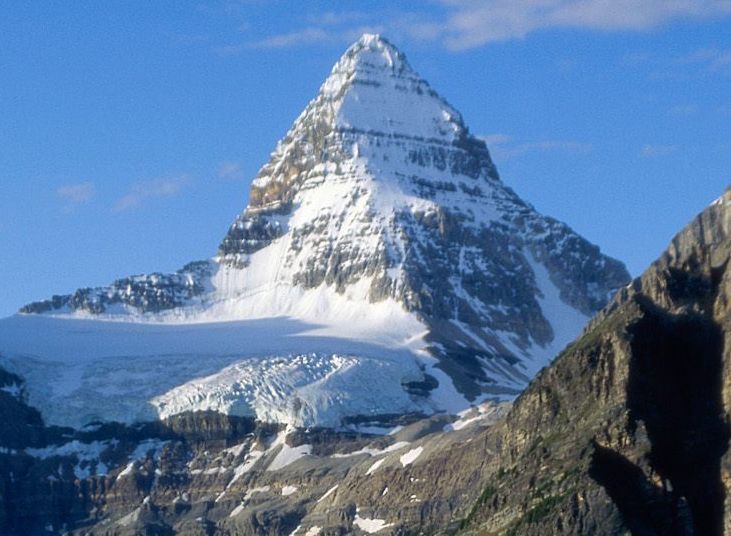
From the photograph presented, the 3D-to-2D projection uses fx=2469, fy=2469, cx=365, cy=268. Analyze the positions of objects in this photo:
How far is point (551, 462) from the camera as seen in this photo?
99.4 m

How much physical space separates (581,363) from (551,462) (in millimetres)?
4434

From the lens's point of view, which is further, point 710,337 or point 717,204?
point 717,204

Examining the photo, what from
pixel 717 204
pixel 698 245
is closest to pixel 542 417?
pixel 698 245

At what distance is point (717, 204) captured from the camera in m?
130

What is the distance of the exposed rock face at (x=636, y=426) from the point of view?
93.4 metres

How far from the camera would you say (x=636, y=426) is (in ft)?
312

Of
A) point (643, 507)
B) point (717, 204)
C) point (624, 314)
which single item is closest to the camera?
point (643, 507)

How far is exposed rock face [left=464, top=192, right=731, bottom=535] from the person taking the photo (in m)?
93.4

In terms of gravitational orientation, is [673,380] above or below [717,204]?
below

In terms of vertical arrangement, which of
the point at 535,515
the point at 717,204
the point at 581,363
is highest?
the point at 717,204

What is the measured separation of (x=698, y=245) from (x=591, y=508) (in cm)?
1542

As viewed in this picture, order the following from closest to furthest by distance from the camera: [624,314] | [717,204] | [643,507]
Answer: [643,507], [624,314], [717,204]

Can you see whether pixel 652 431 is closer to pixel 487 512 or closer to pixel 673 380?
pixel 673 380

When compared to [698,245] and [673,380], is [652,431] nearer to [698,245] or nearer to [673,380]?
[673,380]
